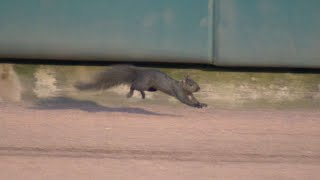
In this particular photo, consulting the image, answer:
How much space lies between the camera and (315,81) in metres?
1.98

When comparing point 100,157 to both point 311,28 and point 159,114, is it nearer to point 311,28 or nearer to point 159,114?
point 159,114

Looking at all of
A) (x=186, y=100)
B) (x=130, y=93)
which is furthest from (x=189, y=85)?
(x=130, y=93)

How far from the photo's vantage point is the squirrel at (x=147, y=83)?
197cm

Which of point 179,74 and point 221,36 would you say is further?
point 179,74

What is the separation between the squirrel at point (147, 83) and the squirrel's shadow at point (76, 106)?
5 cm

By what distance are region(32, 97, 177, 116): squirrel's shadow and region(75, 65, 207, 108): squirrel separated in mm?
47

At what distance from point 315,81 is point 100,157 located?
70 cm

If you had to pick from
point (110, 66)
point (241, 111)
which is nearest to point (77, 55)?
point (110, 66)

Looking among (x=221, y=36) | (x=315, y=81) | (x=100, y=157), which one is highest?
(x=221, y=36)

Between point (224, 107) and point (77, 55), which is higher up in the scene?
point (77, 55)

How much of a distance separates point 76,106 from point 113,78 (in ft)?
0.47

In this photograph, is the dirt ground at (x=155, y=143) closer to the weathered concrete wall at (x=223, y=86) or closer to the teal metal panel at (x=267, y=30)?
the weathered concrete wall at (x=223, y=86)

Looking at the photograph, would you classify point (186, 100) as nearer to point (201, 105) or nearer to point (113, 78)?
point (201, 105)

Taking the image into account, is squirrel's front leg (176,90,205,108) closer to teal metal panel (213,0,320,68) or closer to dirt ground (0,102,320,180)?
dirt ground (0,102,320,180)
